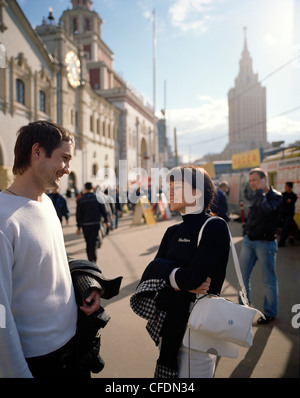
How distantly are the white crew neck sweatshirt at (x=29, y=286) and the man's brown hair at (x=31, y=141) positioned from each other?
21cm

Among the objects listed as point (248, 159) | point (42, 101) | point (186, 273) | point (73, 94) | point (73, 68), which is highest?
point (73, 68)

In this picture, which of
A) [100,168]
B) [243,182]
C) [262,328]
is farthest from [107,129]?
[262,328]

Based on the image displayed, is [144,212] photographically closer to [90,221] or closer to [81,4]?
[90,221]

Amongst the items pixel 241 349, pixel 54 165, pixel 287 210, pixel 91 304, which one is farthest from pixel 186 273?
pixel 287 210

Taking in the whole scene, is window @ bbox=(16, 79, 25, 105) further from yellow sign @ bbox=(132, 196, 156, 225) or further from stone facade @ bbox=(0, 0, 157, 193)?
yellow sign @ bbox=(132, 196, 156, 225)

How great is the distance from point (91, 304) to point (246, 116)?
333ft

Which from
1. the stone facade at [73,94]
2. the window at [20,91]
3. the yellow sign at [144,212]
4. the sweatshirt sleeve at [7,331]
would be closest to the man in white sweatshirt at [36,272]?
the sweatshirt sleeve at [7,331]

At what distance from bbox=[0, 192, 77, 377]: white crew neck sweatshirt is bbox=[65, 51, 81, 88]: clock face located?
27.4 m

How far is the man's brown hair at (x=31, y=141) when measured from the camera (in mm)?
1580

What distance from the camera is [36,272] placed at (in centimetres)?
147

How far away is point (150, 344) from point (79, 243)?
6.83 meters

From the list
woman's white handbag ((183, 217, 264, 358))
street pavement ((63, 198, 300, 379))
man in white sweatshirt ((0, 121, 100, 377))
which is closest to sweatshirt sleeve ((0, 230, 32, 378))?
man in white sweatshirt ((0, 121, 100, 377))

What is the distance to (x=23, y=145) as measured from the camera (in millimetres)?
1578

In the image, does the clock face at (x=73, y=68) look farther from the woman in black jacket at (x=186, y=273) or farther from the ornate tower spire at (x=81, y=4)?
the woman in black jacket at (x=186, y=273)
